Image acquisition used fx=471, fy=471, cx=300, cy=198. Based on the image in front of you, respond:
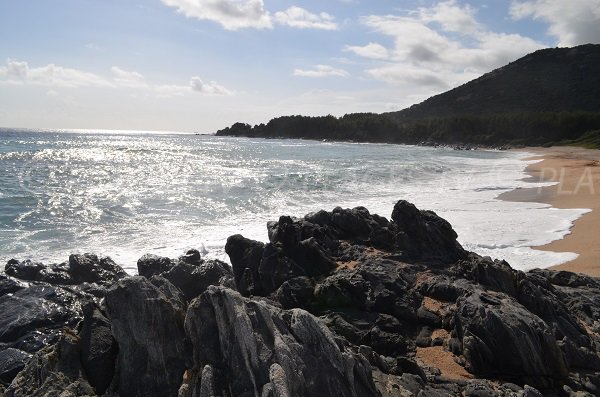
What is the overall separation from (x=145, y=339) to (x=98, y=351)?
789 mm

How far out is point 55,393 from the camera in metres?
5.78

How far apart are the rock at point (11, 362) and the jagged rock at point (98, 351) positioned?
197 centimetres

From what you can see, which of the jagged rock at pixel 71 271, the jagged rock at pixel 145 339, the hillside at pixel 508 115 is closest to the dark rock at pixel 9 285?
the jagged rock at pixel 71 271

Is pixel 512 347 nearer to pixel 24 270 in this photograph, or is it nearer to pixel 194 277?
pixel 194 277

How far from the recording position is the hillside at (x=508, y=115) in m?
98.9

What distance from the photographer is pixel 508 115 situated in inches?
4446

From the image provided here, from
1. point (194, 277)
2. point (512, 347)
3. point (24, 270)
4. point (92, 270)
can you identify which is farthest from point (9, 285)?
point (512, 347)

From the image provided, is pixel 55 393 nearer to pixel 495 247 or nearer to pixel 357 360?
pixel 357 360

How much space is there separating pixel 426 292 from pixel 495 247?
765cm

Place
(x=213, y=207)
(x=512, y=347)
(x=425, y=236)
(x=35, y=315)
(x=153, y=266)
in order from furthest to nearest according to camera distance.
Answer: (x=213, y=207)
(x=425, y=236)
(x=153, y=266)
(x=35, y=315)
(x=512, y=347)

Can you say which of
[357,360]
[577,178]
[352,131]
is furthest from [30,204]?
[352,131]

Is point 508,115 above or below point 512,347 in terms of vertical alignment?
above

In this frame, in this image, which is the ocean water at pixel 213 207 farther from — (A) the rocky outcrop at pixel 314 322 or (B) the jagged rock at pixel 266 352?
(B) the jagged rock at pixel 266 352

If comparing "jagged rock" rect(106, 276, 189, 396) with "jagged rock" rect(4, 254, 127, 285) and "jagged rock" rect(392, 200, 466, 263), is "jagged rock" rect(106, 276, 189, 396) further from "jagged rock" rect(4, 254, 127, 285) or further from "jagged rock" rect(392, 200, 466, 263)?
"jagged rock" rect(392, 200, 466, 263)
